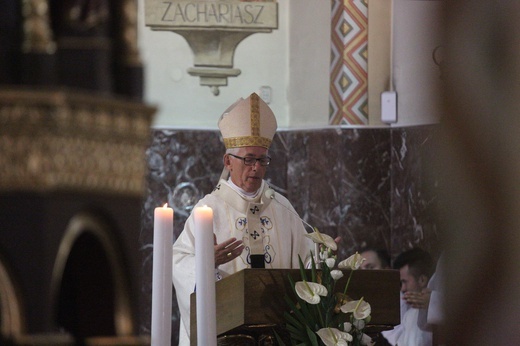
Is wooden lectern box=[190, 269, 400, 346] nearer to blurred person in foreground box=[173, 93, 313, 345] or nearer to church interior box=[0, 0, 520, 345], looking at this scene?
blurred person in foreground box=[173, 93, 313, 345]

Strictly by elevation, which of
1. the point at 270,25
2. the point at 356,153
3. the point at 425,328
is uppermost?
the point at 270,25

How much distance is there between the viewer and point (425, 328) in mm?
7758

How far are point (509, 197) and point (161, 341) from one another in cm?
211

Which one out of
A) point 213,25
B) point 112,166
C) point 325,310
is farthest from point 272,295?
point 213,25

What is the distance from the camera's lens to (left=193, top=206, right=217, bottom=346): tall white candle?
3.00 metres

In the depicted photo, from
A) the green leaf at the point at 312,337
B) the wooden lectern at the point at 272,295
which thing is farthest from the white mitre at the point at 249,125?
the green leaf at the point at 312,337

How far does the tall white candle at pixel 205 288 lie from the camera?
2998 mm

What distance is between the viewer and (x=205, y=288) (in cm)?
305

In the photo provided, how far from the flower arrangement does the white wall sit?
542 centimetres

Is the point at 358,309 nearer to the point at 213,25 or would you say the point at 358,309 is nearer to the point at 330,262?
the point at 330,262

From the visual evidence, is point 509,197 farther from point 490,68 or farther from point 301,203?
point 301,203

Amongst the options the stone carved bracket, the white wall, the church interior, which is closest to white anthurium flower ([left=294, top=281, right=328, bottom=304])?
the church interior

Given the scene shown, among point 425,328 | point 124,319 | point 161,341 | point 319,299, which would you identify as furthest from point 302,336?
point 425,328

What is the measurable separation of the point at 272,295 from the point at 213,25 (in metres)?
5.86
